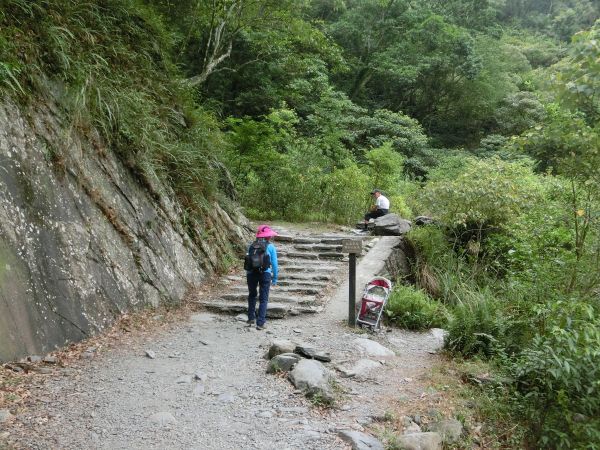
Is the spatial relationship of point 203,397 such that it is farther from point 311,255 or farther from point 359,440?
point 311,255

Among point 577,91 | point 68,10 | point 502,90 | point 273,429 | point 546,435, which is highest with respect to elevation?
point 502,90

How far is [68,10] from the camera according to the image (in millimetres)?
7148

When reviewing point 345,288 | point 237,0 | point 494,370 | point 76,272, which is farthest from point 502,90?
point 76,272

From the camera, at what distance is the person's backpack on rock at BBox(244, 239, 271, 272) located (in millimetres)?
6602

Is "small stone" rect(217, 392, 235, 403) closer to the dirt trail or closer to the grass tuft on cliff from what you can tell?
the dirt trail

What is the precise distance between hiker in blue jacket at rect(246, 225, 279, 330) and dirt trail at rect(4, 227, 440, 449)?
0.27 m

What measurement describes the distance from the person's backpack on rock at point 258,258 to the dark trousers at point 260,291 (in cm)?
13

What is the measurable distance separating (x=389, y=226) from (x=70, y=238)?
7.81 meters

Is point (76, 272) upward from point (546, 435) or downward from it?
upward

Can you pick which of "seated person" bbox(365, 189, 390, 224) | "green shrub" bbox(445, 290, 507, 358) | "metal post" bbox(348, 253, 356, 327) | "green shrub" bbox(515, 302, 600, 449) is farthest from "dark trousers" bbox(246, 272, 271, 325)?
"seated person" bbox(365, 189, 390, 224)

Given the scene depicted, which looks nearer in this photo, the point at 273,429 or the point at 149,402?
the point at 273,429

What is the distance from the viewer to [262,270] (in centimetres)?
674

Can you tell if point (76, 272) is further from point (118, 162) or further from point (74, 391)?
point (118, 162)

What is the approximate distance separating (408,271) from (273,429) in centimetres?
731
